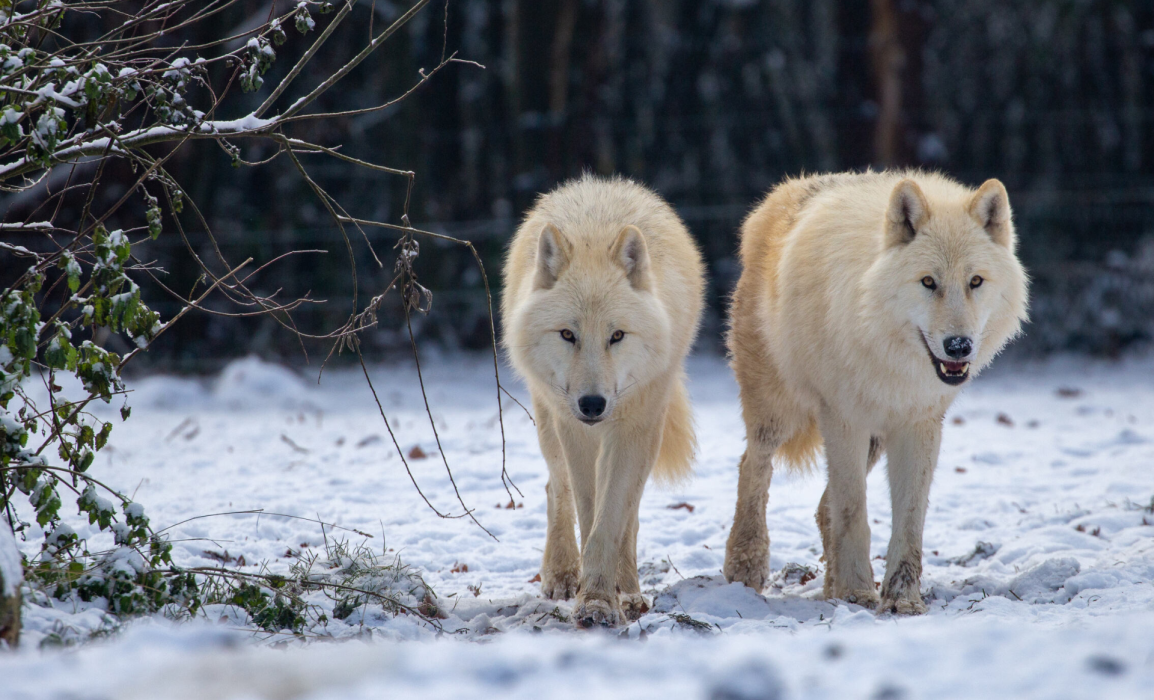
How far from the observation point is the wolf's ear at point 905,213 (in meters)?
3.69

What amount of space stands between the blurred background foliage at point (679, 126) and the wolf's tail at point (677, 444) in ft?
18.4

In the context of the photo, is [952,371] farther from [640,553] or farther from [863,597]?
[640,553]

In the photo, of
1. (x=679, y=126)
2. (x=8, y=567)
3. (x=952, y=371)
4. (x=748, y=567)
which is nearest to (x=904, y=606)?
(x=748, y=567)

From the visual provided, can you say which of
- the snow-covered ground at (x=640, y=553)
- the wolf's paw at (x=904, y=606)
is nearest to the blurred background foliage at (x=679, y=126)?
the snow-covered ground at (x=640, y=553)

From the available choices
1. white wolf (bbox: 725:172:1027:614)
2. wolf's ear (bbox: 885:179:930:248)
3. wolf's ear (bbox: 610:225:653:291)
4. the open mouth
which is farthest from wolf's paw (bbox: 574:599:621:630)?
wolf's ear (bbox: 885:179:930:248)

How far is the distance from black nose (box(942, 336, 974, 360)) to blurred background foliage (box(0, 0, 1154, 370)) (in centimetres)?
682

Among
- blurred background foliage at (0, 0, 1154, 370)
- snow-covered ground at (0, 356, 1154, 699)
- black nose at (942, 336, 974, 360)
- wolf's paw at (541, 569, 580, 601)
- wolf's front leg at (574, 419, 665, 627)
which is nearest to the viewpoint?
snow-covered ground at (0, 356, 1154, 699)

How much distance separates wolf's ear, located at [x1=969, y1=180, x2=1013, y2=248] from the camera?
147 inches

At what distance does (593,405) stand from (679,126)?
25.5ft

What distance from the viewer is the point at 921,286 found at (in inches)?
142

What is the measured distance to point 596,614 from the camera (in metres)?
3.52

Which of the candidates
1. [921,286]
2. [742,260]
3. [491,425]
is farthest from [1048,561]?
[491,425]

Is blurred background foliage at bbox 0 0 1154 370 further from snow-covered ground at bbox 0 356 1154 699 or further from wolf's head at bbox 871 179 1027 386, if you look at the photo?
wolf's head at bbox 871 179 1027 386

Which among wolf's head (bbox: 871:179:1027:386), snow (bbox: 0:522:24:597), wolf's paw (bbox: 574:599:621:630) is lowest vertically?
wolf's paw (bbox: 574:599:621:630)
